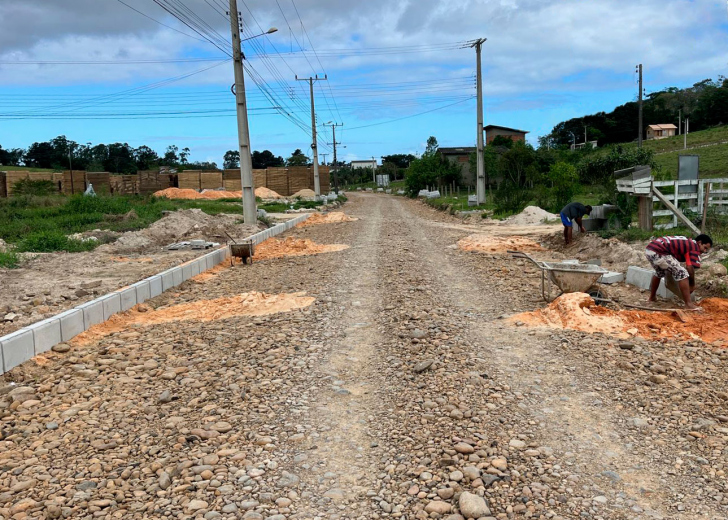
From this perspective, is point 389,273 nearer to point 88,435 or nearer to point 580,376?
point 580,376

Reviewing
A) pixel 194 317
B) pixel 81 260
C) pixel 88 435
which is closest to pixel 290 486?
pixel 88 435

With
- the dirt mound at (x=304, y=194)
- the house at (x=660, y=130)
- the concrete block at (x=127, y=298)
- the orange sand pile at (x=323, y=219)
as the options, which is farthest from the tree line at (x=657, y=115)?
the concrete block at (x=127, y=298)

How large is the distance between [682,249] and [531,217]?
1385 centimetres

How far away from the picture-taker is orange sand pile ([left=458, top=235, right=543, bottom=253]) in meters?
14.1

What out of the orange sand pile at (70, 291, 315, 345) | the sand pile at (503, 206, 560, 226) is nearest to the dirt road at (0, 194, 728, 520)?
the orange sand pile at (70, 291, 315, 345)

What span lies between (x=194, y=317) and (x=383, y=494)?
194 inches

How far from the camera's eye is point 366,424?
174 inches

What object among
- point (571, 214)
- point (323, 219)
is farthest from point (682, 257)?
point (323, 219)

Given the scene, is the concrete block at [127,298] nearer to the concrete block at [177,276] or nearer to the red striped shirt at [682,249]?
the concrete block at [177,276]

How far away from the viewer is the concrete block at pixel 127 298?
8.09 metres

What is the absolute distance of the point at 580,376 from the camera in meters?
5.26

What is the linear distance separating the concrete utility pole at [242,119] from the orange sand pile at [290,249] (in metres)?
3.49

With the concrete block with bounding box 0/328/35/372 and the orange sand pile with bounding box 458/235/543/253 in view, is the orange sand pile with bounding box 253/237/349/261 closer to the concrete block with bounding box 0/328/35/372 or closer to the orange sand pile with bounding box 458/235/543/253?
the orange sand pile with bounding box 458/235/543/253

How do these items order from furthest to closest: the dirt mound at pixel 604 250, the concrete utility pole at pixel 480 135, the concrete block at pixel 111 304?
the concrete utility pole at pixel 480 135
the dirt mound at pixel 604 250
the concrete block at pixel 111 304
